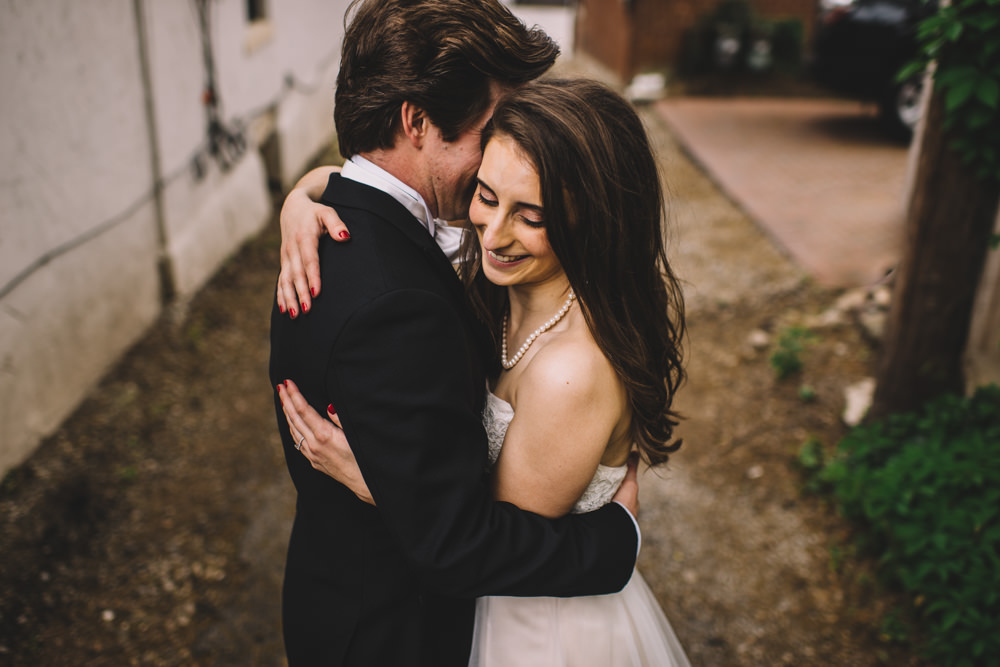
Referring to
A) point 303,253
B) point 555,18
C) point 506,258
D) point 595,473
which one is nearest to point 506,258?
A: point 506,258

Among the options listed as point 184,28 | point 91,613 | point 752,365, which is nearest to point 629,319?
point 91,613

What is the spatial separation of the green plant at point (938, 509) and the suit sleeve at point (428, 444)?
218 centimetres

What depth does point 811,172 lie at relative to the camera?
789 cm

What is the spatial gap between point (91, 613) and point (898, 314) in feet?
12.8

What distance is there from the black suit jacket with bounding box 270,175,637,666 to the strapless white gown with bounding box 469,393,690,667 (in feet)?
0.27

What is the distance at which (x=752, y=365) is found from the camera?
4.93 m

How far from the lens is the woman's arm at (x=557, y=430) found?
1614 mm

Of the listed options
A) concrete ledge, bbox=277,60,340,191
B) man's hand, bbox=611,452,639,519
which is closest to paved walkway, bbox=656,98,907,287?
man's hand, bbox=611,452,639,519

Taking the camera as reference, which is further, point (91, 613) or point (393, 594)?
point (91, 613)

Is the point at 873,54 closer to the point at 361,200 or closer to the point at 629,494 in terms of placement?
the point at 629,494

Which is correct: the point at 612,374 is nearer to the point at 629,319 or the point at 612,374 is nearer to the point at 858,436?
the point at 629,319

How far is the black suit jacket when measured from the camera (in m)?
1.39

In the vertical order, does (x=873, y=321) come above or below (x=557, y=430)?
below

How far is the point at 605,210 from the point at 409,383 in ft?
1.97
